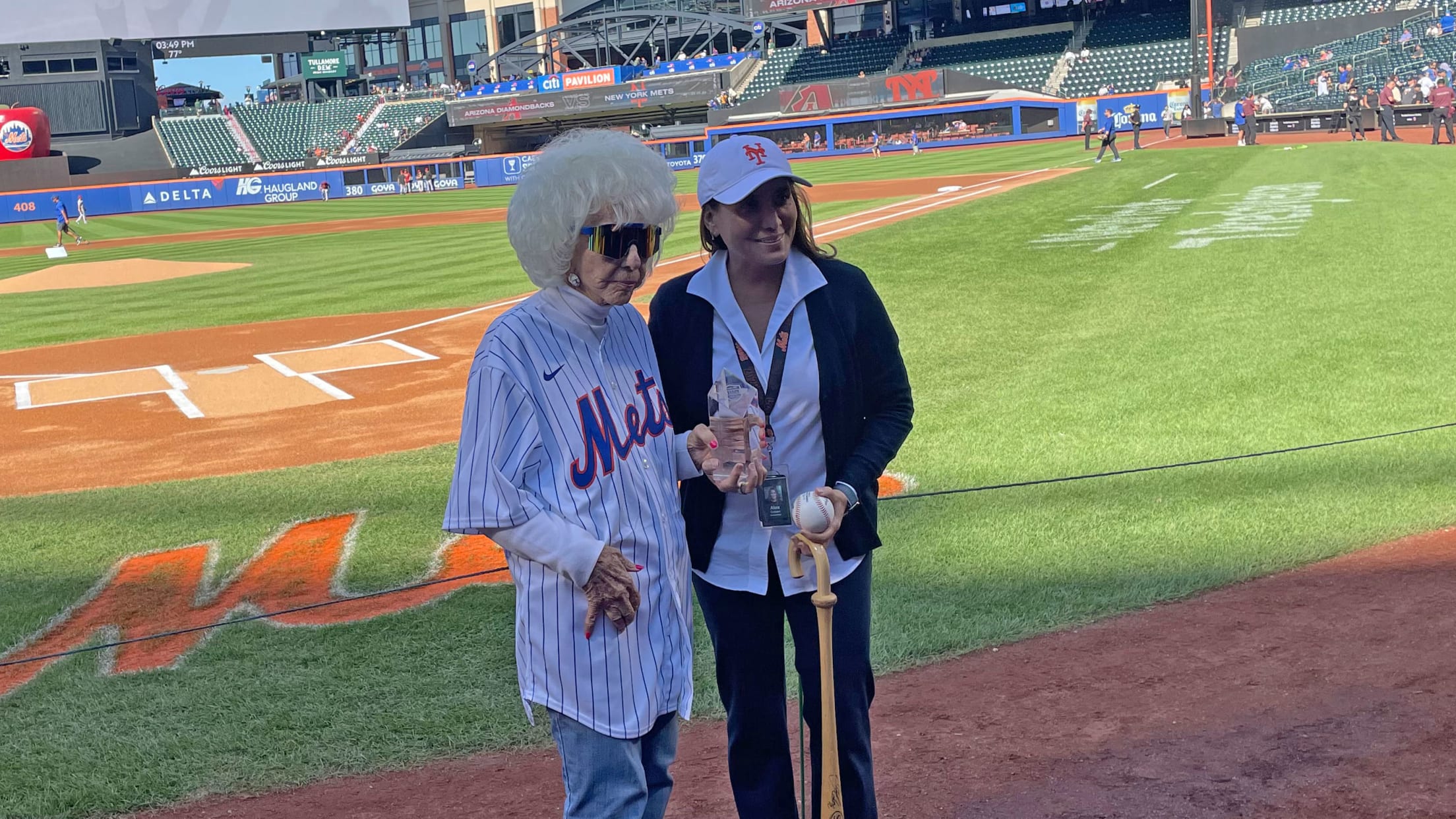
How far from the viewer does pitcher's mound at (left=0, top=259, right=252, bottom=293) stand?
2475cm

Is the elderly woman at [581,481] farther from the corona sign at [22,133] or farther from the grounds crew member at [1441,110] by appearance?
the corona sign at [22,133]

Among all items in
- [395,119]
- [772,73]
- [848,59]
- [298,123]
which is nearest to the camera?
[848,59]

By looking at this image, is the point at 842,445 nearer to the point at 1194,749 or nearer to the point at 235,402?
the point at 1194,749

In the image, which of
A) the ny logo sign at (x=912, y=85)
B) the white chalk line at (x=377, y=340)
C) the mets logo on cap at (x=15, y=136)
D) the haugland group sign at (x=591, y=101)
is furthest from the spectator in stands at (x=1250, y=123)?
the mets logo on cap at (x=15, y=136)

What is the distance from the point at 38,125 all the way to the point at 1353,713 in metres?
67.3

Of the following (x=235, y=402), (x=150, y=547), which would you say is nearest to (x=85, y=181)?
(x=235, y=402)

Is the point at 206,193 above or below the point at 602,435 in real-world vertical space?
above

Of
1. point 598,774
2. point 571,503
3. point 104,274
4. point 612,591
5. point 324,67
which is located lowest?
point 598,774

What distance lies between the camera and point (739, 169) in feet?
10.3

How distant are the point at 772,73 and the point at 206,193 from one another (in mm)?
28989

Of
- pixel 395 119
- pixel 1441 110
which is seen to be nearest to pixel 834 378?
pixel 1441 110

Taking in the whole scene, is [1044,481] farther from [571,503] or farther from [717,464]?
[571,503]

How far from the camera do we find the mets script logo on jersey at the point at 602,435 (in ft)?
8.56

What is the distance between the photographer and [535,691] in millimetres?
2637
